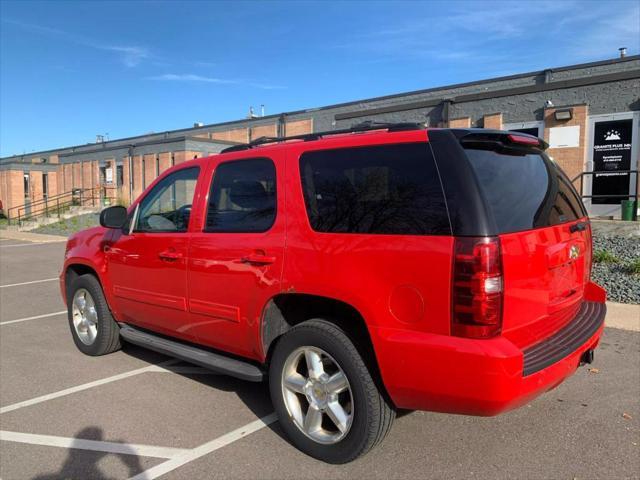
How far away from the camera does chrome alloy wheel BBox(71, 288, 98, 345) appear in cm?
528

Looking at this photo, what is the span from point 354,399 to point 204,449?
3.76 ft

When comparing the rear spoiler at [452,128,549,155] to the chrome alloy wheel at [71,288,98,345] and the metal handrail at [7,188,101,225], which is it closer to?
the chrome alloy wheel at [71,288,98,345]

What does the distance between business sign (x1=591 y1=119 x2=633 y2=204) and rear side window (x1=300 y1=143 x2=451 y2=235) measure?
51.9 ft

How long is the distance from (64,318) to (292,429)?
5061mm

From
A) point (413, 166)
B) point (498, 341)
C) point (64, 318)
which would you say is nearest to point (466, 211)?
point (413, 166)

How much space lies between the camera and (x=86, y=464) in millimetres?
3215

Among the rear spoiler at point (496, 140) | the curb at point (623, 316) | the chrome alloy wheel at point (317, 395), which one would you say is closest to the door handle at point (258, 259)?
the chrome alloy wheel at point (317, 395)

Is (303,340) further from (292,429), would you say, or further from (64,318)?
(64,318)

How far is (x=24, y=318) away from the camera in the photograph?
23.3 ft

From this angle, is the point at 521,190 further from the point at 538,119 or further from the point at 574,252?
the point at 538,119

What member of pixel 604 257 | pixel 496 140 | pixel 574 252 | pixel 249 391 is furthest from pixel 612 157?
pixel 249 391

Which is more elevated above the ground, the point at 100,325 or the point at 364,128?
the point at 364,128

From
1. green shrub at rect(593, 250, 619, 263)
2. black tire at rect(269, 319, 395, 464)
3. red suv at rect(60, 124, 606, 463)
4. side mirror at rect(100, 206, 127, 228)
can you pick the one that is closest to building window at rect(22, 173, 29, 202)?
side mirror at rect(100, 206, 127, 228)

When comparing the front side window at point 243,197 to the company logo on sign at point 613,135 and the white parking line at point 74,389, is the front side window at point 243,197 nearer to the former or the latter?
the white parking line at point 74,389
